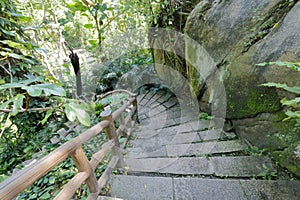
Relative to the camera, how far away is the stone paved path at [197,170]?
47.3 inches

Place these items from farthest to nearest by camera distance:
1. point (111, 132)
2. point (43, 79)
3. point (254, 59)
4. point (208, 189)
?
point (111, 132), point (254, 59), point (208, 189), point (43, 79)

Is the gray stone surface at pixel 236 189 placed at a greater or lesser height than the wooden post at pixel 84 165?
lesser

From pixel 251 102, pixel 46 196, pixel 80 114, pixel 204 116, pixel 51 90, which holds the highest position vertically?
pixel 51 90

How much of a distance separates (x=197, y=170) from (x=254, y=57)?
1326 millimetres

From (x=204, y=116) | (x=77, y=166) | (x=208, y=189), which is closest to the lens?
(x=77, y=166)

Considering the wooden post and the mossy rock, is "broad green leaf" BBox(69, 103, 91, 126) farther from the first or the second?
the mossy rock

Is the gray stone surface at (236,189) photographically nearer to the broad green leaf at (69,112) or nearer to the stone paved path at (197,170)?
the stone paved path at (197,170)

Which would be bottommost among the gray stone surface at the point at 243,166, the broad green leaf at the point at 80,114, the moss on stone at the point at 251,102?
the gray stone surface at the point at 243,166

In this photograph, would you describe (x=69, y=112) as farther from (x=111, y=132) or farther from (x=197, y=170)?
(x=197, y=170)

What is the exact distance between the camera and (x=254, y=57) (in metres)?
1.60

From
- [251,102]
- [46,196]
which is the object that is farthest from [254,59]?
[46,196]

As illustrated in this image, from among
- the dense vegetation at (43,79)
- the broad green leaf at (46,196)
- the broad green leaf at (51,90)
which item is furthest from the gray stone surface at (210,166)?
the broad green leaf at (51,90)

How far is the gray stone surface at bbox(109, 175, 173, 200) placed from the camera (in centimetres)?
131

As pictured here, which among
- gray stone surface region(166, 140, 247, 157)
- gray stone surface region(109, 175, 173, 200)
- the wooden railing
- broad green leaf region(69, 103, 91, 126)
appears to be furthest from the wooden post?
gray stone surface region(166, 140, 247, 157)
